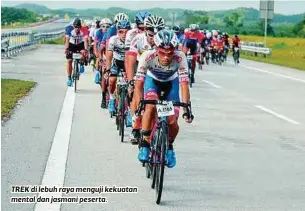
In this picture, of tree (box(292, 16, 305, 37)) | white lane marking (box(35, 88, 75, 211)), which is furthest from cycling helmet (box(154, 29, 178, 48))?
tree (box(292, 16, 305, 37))

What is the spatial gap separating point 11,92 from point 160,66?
11.2 m

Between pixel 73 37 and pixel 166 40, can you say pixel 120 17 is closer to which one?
pixel 166 40

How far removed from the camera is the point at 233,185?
8.97 m

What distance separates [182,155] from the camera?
36.0 feet

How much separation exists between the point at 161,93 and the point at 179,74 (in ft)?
1.40

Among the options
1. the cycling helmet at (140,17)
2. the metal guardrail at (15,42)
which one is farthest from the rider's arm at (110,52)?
the metal guardrail at (15,42)

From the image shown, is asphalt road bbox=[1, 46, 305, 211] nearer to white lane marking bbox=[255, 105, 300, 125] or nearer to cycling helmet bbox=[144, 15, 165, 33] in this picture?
white lane marking bbox=[255, 105, 300, 125]

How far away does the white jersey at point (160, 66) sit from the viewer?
28.5 feet

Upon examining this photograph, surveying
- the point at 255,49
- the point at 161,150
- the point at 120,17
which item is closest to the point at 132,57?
the point at 161,150

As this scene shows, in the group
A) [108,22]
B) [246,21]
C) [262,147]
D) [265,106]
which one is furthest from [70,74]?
[246,21]

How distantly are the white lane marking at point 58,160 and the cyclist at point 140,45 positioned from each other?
Answer: 1012 mm

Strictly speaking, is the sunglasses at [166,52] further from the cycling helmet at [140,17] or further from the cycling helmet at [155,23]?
the cycling helmet at [140,17]

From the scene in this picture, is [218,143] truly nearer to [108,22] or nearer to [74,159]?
[74,159]

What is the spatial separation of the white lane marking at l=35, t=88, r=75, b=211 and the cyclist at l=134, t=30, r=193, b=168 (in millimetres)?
1049
